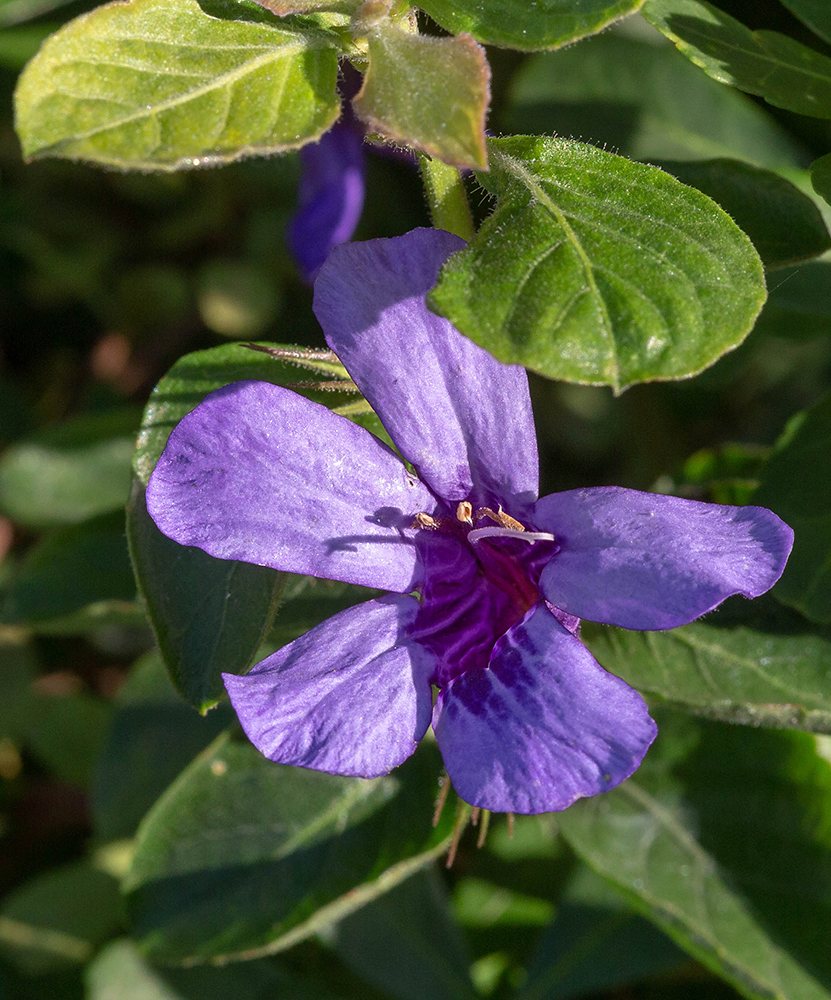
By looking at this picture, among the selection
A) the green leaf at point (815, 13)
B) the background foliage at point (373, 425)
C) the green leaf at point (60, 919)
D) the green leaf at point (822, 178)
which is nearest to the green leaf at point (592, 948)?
the background foliage at point (373, 425)

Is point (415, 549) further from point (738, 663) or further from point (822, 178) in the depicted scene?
point (822, 178)

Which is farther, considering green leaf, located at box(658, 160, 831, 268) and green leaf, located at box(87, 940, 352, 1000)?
green leaf, located at box(87, 940, 352, 1000)

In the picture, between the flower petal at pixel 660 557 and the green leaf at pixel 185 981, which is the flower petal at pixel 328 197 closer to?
the flower petal at pixel 660 557

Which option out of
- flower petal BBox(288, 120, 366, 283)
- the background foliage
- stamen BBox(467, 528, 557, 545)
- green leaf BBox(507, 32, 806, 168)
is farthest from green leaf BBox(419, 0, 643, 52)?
green leaf BBox(507, 32, 806, 168)

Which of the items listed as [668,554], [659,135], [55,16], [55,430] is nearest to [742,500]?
[668,554]

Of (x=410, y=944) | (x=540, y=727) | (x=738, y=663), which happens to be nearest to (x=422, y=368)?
(x=540, y=727)

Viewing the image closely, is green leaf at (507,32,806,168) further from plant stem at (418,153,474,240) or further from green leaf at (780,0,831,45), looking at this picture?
plant stem at (418,153,474,240)

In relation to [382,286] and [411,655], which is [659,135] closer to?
[382,286]
